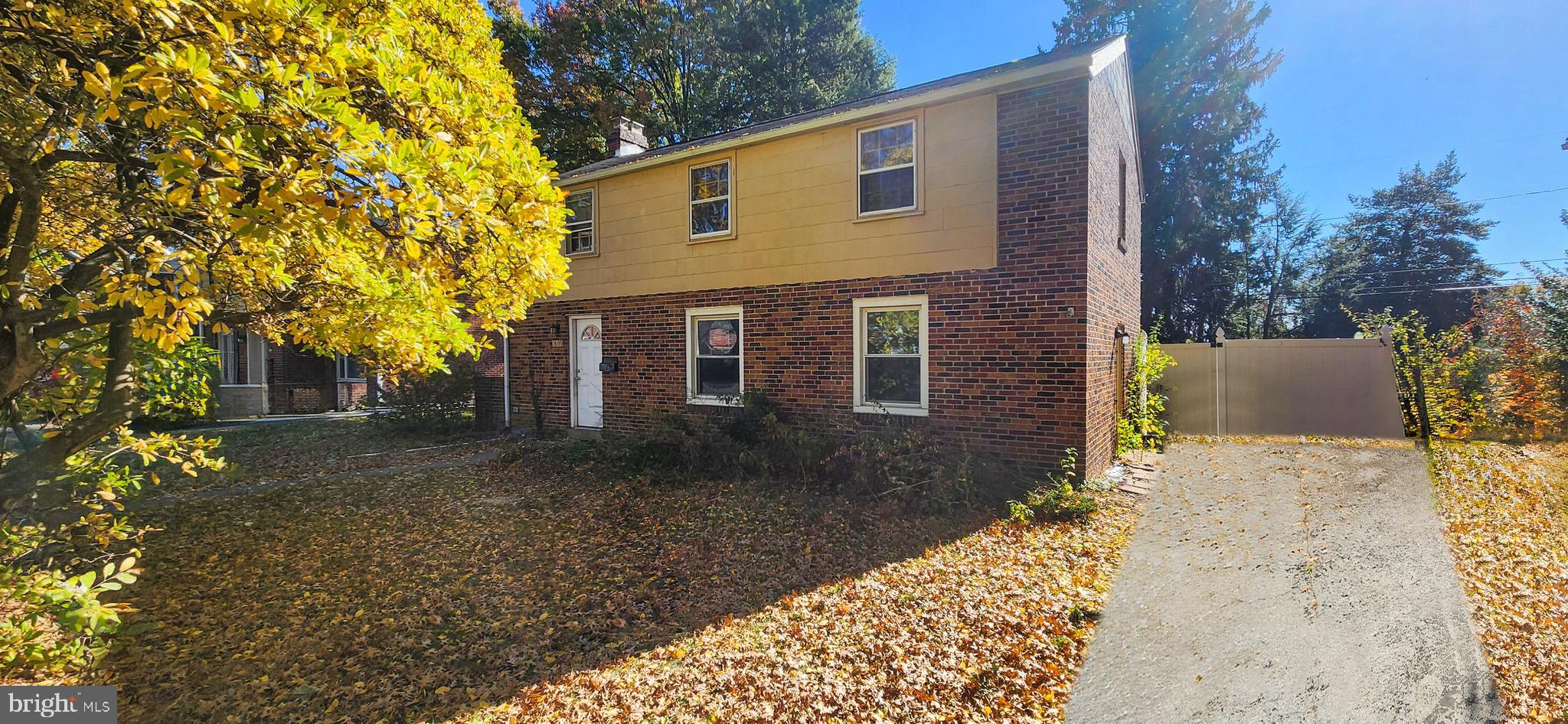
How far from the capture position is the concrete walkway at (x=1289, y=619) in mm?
3150

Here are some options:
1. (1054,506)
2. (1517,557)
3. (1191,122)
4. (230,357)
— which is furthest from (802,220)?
(1191,122)

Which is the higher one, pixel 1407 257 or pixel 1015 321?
pixel 1407 257

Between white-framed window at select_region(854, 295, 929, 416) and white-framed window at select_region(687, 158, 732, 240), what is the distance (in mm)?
2825

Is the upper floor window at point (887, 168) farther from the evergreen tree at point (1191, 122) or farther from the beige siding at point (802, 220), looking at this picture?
the evergreen tree at point (1191, 122)

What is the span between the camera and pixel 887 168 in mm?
8203

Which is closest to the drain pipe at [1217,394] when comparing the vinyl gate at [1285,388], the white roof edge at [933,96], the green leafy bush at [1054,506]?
the vinyl gate at [1285,388]

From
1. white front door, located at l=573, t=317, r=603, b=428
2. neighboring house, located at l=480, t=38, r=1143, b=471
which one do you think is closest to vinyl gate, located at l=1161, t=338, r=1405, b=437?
neighboring house, located at l=480, t=38, r=1143, b=471

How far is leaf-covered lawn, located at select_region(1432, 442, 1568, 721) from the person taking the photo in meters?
3.29

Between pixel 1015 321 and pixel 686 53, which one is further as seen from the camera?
pixel 686 53

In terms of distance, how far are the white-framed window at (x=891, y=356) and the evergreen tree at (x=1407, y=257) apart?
97.2 ft

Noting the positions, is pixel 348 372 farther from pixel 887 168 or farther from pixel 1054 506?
pixel 1054 506

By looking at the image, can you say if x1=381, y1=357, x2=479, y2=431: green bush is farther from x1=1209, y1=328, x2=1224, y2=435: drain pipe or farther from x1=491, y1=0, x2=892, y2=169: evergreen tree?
x1=1209, y1=328, x2=1224, y2=435: drain pipe

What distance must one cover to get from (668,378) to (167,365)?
6.17 m

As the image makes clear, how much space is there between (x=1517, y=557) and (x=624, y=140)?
14.4 m
